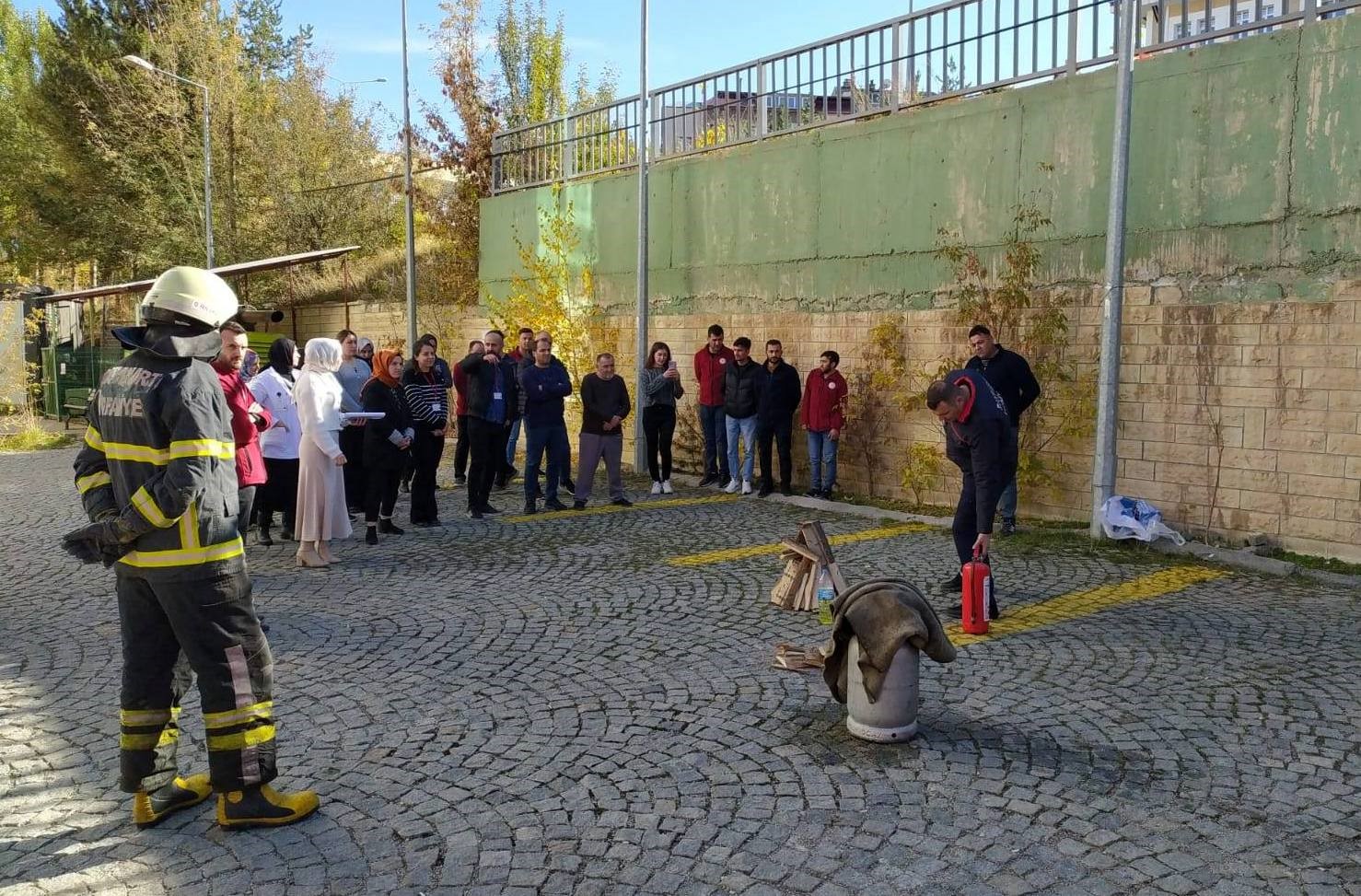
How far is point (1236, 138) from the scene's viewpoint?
898 centimetres

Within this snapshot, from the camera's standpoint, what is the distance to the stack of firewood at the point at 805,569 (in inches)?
261

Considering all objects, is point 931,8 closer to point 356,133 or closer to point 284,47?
point 356,133

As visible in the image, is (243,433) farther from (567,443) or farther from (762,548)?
(567,443)

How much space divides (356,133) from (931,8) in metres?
24.6

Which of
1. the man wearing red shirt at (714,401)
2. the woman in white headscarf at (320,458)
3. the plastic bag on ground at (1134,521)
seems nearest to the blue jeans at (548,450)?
the man wearing red shirt at (714,401)

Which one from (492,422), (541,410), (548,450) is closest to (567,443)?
(548,450)

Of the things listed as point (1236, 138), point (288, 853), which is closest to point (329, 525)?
point (288, 853)

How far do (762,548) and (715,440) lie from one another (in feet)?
13.6

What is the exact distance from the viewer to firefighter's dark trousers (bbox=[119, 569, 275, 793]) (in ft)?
12.9

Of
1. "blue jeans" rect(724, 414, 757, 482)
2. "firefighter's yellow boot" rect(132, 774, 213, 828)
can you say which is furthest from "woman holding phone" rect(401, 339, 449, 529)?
"firefighter's yellow boot" rect(132, 774, 213, 828)

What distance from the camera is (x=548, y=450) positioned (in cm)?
1160

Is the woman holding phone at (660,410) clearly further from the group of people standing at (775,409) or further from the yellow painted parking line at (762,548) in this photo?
the yellow painted parking line at (762,548)

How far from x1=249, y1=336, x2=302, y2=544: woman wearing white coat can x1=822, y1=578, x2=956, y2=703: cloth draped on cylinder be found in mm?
5739

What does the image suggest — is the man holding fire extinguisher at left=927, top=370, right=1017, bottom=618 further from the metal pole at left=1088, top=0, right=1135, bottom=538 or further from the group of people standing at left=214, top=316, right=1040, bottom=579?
the metal pole at left=1088, top=0, right=1135, bottom=538
